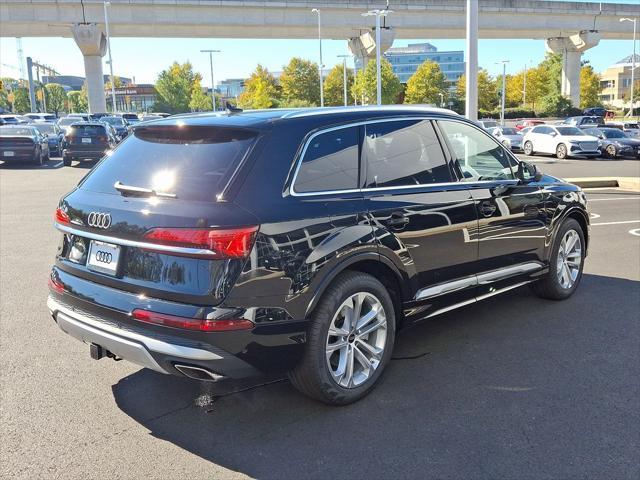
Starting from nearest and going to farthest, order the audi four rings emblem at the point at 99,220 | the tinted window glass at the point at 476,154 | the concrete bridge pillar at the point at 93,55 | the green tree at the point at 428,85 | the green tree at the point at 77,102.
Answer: the audi four rings emblem at the point at 99,220
the tinted window glass at the point at 476,154
the concrete bridge pillar at the point at 93,55
the green tree at the point at 428,85
the green tree at the point at 77,102

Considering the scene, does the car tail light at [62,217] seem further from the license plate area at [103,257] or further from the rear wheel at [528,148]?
the rear wheel at [528,148]

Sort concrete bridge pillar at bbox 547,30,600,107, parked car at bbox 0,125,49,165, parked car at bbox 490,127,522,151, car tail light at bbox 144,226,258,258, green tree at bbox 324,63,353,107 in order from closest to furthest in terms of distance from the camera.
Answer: car tail light at bbox 144,226,258,258 < parked car at bbox 0,125,49,165 < parked car at bbox 490,127,522,151 < concrete bridge pillar at bbox 547,30,600,107 < green tree at bbox 324,63,353,107

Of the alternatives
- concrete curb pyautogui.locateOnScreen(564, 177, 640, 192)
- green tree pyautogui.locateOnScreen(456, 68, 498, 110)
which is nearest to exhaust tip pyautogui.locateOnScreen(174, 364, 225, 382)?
concrete curb pyautogui.locateOnScreen(564, 177, 640, 192)

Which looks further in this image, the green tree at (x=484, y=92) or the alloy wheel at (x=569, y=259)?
the green tree at (x=484, y=92)

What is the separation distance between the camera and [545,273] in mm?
5730

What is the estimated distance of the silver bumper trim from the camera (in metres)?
3.26

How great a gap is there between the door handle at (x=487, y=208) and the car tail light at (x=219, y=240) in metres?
2.24

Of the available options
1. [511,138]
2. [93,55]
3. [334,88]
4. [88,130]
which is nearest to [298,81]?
[334,88]

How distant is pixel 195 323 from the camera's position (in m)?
3.25

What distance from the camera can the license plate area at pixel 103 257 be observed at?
3580 mm

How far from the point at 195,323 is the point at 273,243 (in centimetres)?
60

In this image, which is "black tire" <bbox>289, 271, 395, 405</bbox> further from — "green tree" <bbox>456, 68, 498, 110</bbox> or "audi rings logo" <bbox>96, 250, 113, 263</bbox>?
"green tree" <bbox>456, 68, 498, 110</bbox>

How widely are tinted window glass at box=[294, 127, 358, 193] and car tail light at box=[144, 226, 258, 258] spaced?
49cm

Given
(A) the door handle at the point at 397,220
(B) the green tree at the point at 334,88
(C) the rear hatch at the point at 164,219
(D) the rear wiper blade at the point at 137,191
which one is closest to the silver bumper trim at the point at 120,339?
(C) the rear hatch at the point at 164,219
